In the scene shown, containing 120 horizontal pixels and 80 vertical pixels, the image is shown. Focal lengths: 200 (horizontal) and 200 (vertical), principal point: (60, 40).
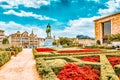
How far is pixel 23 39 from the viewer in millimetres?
128375

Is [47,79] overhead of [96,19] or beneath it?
beneath

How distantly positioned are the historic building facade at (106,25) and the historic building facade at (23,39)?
44874mm

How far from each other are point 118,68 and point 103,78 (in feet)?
8.86

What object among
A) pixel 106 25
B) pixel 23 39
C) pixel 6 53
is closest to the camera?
pixel 6 53

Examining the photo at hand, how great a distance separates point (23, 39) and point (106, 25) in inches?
2260

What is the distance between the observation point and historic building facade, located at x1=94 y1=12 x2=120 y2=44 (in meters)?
82.2

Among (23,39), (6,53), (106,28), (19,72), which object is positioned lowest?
(19,72)

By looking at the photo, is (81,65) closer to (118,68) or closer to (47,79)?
(118,68)

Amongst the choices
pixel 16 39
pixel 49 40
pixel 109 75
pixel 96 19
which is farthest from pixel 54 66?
pixel 16 39

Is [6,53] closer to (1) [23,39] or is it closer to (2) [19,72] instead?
(2) [19,72]

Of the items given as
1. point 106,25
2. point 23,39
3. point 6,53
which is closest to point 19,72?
point 6,53

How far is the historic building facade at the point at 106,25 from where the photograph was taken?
8219cm

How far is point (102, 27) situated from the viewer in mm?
95625

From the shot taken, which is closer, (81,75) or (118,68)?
(81,75)
